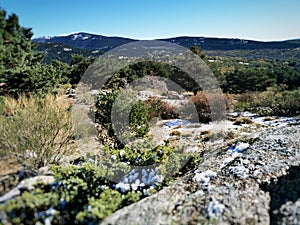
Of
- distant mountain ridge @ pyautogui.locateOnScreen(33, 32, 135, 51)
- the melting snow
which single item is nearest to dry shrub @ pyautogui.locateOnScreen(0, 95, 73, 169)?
the melting snow

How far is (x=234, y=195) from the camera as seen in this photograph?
3178 mm

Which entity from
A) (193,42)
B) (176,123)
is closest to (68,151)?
(176,123)

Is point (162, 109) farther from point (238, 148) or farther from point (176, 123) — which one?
point (238, 148)

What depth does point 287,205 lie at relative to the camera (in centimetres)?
293

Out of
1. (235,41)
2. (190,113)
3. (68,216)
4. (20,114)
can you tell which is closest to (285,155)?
(68,216)

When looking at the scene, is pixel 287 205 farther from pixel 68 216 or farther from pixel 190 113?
pixel 190 113

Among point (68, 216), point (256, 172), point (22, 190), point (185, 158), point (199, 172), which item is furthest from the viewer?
point (185, 158)

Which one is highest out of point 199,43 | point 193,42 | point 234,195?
point 193,42

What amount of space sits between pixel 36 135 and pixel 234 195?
11.8 feet

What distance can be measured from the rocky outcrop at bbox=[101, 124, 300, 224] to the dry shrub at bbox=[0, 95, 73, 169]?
2491 millimetres

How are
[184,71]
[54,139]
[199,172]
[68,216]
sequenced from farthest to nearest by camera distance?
[184,71]
[54,139]
[199,172]
[68,216]

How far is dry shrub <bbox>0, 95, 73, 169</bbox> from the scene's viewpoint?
4484 mm

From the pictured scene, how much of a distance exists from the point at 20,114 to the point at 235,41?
87.2 meters

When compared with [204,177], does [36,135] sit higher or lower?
higher
